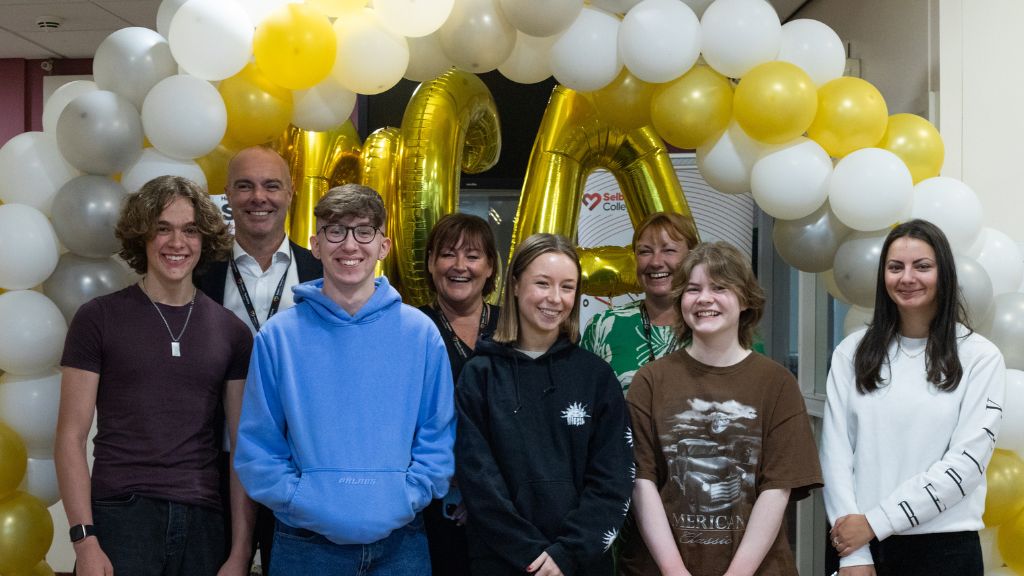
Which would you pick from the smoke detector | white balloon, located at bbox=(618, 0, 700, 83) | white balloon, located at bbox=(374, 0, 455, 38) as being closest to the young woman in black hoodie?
white balloon, located at bbox=(618, 0, 700, 83)

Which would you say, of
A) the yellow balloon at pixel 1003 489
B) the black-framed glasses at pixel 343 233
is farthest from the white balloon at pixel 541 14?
the yellow balloon at pixel 1003 489

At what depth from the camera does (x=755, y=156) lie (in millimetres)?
2562

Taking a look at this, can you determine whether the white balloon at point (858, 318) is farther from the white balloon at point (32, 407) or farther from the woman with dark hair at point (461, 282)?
the white balloon at point (32, 407)

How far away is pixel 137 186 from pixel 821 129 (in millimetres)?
1770

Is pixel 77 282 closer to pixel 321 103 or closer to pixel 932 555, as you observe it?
pixel 321 103

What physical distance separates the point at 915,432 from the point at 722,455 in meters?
0.45

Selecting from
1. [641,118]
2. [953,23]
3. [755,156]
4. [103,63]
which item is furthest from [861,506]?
[103,63]

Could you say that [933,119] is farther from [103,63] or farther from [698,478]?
[103,63]

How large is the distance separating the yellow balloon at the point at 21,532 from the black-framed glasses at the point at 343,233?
1.11 metres

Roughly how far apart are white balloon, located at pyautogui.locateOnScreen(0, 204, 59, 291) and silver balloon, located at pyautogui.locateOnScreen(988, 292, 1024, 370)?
2.41 metres

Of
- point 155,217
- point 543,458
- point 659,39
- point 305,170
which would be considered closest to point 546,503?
point 543,458

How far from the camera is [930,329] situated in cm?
218

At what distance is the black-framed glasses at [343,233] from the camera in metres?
2.04

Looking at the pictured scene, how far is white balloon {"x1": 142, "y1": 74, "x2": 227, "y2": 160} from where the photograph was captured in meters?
2.41
